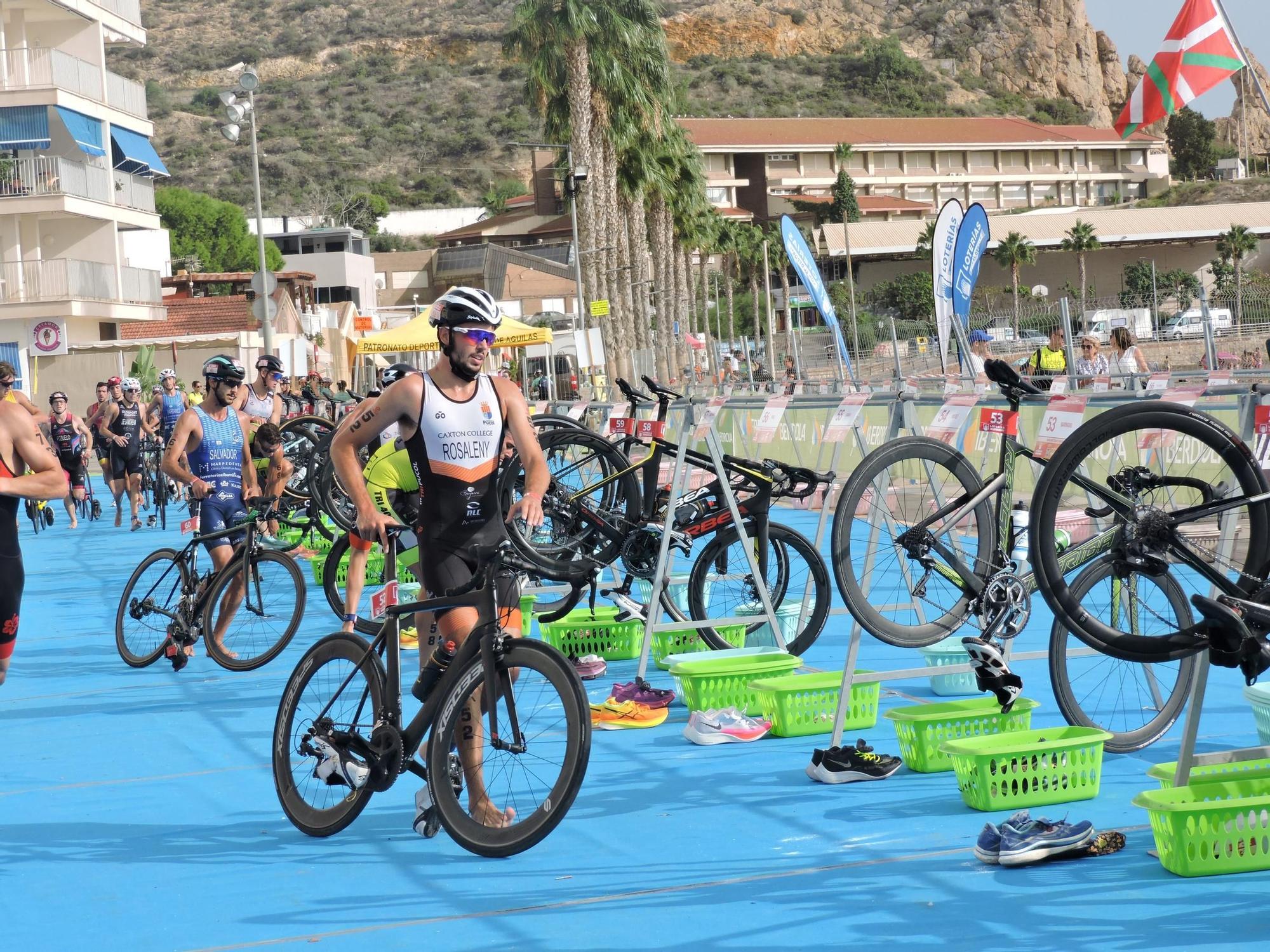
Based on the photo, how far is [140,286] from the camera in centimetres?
4500

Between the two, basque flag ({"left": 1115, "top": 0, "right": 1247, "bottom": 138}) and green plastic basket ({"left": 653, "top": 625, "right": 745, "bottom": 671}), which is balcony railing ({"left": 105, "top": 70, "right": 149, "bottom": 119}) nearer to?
basque flag ({"left": 1115, "top": 0, "right": 1247, "bottom": 138})

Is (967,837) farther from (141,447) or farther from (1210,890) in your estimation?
(141,447)

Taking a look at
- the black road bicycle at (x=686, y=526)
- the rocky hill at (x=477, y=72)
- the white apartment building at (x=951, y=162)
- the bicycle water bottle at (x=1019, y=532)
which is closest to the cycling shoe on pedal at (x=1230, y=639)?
the bicycle water bottle at (x=1019, y=532)

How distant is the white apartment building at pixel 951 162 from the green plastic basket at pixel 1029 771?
11170 centimetres

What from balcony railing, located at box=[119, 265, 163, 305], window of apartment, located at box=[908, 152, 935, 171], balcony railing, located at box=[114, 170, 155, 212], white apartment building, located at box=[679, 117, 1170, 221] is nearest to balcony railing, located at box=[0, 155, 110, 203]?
balcony railing, located at box=[114, 170, 155, 212]

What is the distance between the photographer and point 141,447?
2283 centimetres

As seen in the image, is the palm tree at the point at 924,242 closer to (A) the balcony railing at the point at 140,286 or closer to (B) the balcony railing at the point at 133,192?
(B) the balcony railing at the point at 133,192

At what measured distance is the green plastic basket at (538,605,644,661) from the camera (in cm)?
962

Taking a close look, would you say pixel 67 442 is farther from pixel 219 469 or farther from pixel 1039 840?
pixel 1039 840

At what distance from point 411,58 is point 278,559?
184 metres

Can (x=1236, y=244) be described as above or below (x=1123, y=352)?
above

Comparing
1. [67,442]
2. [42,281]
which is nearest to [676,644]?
[67,442]

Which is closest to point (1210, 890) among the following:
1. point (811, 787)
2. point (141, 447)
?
point (811, 787)

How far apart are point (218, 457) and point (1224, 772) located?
707 cm
